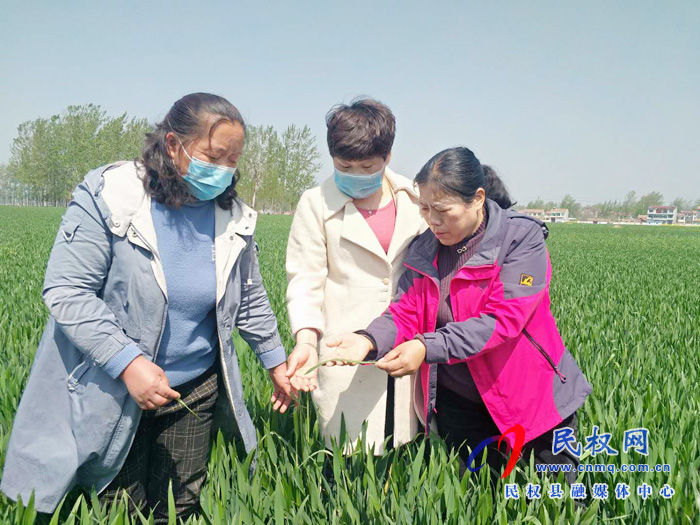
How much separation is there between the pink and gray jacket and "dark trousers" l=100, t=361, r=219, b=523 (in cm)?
67

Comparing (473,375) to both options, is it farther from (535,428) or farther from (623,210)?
(623,210)

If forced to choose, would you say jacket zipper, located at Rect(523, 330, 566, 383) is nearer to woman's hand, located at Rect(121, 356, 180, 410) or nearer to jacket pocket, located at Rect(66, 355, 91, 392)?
woman's hand, located at Rect(121, 356, 180, 410)

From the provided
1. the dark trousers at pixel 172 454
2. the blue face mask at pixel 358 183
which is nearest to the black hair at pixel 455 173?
the blue face mask at pixel 358 183

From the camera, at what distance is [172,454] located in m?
1.83

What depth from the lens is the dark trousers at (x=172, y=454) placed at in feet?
5.75

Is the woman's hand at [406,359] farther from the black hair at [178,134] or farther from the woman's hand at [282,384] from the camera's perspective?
the black hair at [178,134]

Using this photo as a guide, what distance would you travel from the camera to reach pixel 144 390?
58.4 inches

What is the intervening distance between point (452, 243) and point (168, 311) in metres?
0.98

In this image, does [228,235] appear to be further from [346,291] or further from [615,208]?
[615,208]

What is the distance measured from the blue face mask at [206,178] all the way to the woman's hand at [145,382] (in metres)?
0.56

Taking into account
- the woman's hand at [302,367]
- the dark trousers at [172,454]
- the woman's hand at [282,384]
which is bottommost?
the dark trousers at [172,454]

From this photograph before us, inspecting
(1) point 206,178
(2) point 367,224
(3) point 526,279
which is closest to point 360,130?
(2) point 367,224

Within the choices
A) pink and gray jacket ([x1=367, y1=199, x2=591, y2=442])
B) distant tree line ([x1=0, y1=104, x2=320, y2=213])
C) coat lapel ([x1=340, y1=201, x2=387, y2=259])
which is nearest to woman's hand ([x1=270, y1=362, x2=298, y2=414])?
pink and gray jacket ([x1=367, y1=199, x2=591, y2=442])

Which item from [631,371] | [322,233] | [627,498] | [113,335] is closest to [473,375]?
[627,498]
